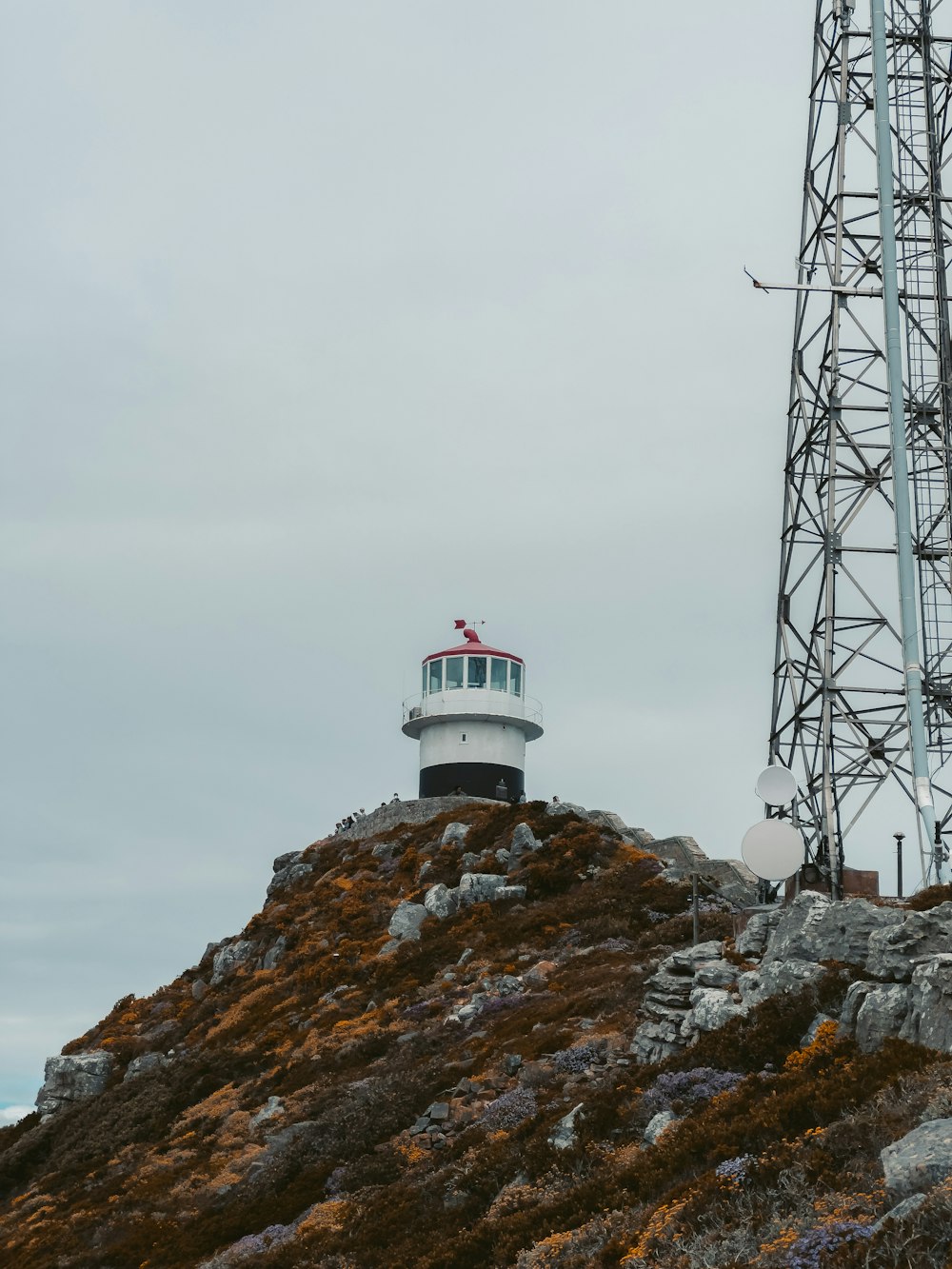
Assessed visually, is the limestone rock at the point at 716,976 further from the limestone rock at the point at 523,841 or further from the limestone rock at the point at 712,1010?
the limestone rock at the point at 523,841

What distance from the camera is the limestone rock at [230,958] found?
48969 millimetres

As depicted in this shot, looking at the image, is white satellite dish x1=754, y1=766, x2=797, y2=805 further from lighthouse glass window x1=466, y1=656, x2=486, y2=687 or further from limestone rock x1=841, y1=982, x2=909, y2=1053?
lighthouse glass window x1=466, y1=656, x2=486, y2=687

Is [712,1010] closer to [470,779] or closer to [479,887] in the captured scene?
[479,887]

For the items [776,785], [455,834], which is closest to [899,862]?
[776,785]

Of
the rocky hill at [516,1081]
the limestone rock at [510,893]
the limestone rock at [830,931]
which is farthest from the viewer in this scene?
the limestone rock at [510,893]

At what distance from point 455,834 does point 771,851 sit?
79.6 ft

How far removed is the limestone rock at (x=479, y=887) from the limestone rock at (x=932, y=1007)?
24.8 meters

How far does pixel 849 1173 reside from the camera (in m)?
14.6

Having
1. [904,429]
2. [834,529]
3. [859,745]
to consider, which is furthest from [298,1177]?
[904,429]

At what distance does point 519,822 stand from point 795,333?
1922 centimetres

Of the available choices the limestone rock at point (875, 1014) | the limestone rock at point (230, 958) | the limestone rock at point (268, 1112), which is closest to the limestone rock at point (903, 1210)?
the limestone rock at point (875, 1014)

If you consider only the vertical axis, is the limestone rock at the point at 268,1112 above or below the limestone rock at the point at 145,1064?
below

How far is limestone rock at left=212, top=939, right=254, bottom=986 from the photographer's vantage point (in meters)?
49.0

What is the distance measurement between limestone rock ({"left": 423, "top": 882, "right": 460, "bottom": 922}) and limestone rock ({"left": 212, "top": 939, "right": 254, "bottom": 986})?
8569 millimetres
